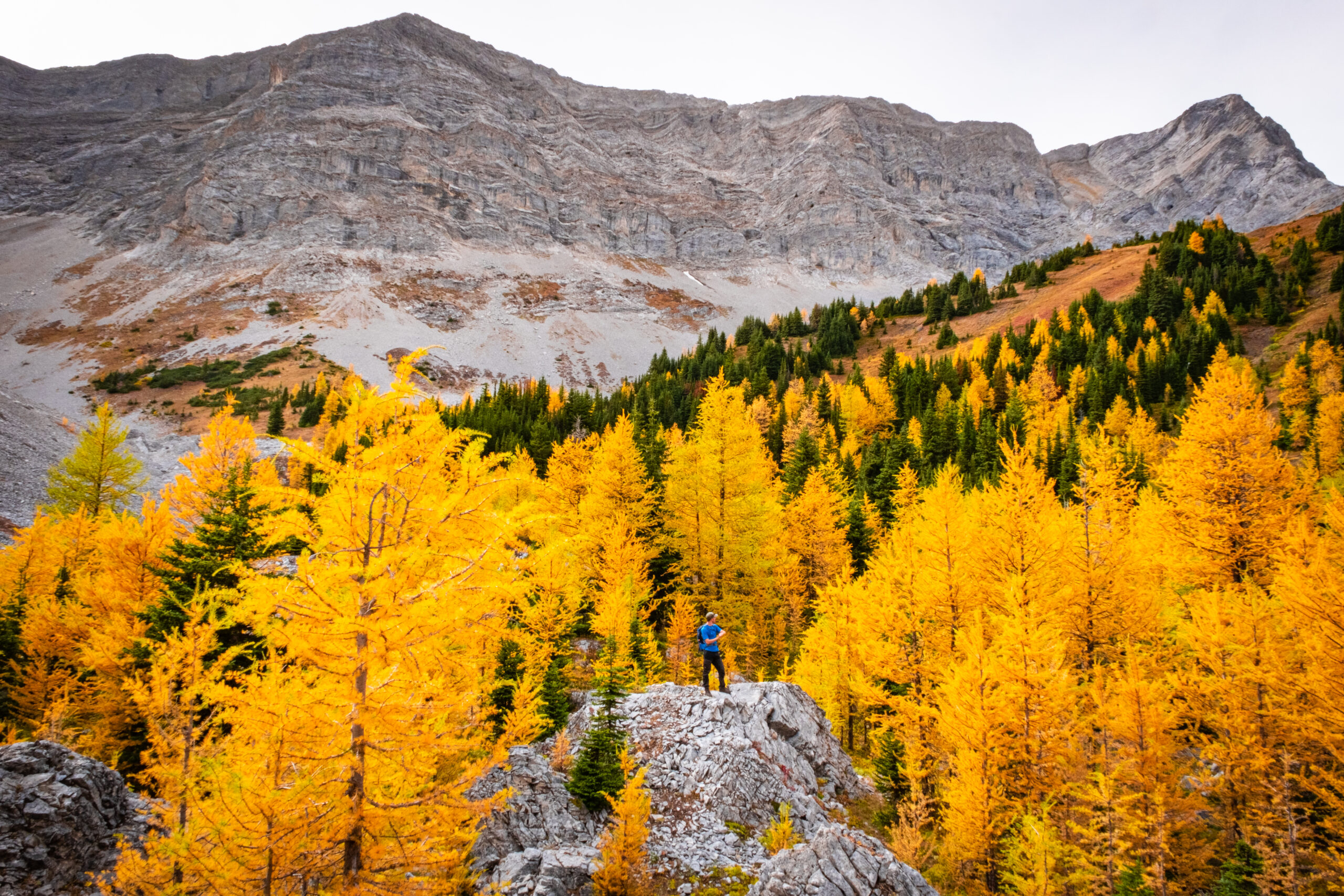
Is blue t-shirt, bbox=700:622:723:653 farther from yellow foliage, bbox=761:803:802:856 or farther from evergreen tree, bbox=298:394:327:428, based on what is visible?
evergreen tree, bbox=298:394:327:428

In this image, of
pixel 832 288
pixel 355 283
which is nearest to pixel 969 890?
pixel 355 283

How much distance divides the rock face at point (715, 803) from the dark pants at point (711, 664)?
0.30 m

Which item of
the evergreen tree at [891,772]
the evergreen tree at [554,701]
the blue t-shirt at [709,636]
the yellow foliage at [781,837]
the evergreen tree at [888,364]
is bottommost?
the evergreen tree at [891,772]

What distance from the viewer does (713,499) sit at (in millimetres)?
21844

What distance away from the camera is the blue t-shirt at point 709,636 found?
1327cm

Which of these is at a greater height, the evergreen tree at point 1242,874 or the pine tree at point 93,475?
the pine tree at point 93,475

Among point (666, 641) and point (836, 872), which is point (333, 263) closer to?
point (666, 641)

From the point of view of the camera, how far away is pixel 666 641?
2164 centimetres

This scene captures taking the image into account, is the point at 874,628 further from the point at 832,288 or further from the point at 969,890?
the point at 832,288

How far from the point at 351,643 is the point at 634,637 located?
12.0 metres

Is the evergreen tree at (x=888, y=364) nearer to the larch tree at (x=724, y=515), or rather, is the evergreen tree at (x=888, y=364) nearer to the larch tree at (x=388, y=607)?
the larch tree at (x=724, y=515)

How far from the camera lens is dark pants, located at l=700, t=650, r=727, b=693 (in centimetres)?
1336

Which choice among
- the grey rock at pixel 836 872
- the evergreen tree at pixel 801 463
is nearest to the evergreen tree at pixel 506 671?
the grey rock at pixel 836 872

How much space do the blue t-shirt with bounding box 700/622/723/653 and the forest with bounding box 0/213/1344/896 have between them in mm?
2277
